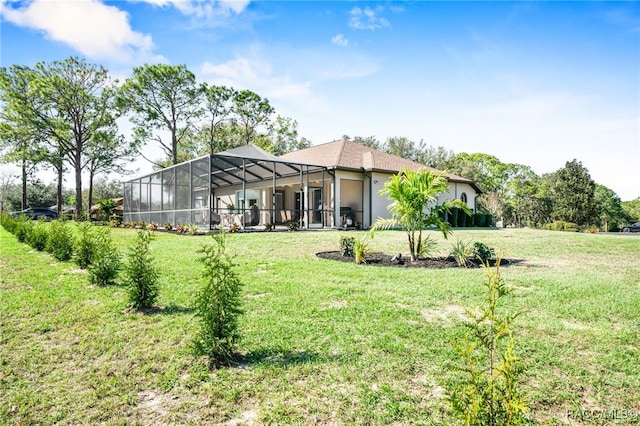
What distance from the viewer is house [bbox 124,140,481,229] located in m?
16.7

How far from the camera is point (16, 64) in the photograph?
91.8ft

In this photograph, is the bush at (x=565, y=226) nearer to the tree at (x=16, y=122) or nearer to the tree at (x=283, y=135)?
the tree at (x=283, y=135)

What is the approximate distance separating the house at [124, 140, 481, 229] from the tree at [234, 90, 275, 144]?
1464cm

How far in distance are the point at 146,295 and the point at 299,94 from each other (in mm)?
12436

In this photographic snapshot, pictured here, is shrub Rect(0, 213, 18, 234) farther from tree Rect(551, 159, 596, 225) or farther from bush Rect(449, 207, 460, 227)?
tree Rect(551, 159, 596, 225)

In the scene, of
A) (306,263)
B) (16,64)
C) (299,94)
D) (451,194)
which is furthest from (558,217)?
(16,64)

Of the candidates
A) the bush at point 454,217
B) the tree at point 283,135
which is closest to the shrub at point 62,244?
the bush at point 454,217

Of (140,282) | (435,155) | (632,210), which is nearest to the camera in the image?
(140,282)

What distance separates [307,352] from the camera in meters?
3.08

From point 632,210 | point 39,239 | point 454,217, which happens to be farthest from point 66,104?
point 632,210

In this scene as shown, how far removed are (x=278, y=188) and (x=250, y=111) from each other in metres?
16.0

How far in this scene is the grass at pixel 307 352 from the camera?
2285 millimetres

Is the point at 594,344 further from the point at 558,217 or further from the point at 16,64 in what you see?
the point at 16,64

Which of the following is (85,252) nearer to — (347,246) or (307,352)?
(347,246)
